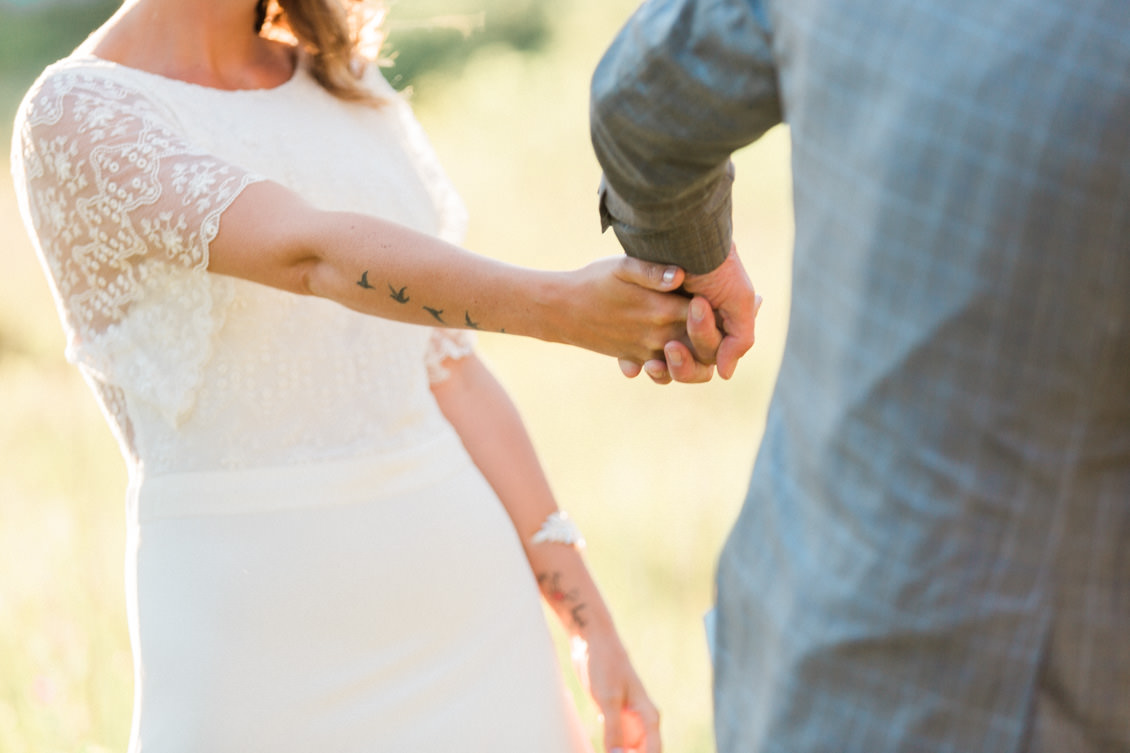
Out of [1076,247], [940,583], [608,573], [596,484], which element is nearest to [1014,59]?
[1076,247]

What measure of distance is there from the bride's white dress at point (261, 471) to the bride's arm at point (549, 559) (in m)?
0.09

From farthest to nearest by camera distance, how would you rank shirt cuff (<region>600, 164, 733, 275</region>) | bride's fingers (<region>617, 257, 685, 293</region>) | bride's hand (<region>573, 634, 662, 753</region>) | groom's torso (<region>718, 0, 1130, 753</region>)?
bride's hand (<region>573, 634, 662, 753</region>) < bride's fingers (<region>617, 257, 685, 293</region>) < shirt cuff (<region>600, 164, 733, 275</region>) < groom's torso (<region>718, 0, 1130, 753</region>)

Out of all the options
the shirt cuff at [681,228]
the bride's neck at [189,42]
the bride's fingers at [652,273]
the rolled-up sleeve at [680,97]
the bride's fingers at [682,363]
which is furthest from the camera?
the bride's neck at [189,42]

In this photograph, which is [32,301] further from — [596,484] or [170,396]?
[170,396]

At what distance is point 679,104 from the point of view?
1105 mm

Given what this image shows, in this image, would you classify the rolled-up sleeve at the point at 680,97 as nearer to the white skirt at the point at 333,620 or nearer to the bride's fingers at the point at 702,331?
the bride's fingers at the point at 702,331

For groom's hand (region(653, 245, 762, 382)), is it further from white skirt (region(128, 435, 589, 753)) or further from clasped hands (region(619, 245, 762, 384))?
white skirt (region(128, 435, 589, 753))

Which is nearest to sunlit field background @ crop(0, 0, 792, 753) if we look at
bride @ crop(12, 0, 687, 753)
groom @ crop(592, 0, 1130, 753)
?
bride @ crop(12, 0, 687, 753)

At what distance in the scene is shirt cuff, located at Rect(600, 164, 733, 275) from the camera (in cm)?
135

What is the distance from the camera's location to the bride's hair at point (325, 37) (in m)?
2.12

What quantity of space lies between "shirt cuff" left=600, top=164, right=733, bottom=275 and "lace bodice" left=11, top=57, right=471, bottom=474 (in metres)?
0.54

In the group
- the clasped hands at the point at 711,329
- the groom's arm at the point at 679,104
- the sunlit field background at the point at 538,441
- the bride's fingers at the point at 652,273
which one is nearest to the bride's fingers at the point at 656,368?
the clasped hands at the point at 711,329

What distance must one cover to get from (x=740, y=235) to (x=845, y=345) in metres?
7.65

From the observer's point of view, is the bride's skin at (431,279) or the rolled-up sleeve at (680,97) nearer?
the rolled-up sleeve at (680,97)
